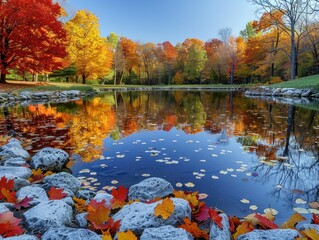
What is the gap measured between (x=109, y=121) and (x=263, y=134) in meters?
5.24

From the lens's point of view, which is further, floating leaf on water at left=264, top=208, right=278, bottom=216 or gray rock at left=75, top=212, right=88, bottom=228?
floating leaf on water at left=264, top=208, right=278, bottom=216

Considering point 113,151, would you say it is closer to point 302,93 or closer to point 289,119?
point 289,119

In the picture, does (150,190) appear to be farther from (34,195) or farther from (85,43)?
(85,43)

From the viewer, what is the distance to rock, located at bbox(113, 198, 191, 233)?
2.14 m

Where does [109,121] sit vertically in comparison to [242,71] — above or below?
below

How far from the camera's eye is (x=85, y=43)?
3172 cm

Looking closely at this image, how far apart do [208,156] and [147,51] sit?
48773 millimetres

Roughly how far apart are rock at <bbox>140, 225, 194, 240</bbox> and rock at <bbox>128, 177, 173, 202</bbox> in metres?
1.02

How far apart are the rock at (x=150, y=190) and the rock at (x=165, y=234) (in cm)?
102

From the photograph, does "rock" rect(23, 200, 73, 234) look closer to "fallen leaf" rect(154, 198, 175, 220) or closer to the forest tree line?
"fallen leaf" rect(154, 198, 175, 220)

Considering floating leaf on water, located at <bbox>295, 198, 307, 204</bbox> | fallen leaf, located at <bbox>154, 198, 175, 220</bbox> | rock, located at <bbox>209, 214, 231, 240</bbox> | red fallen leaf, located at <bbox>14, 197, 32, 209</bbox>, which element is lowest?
floating leaf on water, located at <bbox>295, 198, 307, 204</bbox>

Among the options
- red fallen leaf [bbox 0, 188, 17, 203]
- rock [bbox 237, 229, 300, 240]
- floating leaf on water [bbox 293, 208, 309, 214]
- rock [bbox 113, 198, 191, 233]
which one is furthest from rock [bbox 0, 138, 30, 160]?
floating leaf on water [bbox 293, 208, 309, 214]

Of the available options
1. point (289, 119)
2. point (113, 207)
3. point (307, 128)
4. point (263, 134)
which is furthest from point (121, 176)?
point (289, 119)

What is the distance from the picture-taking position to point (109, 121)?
360 inches
